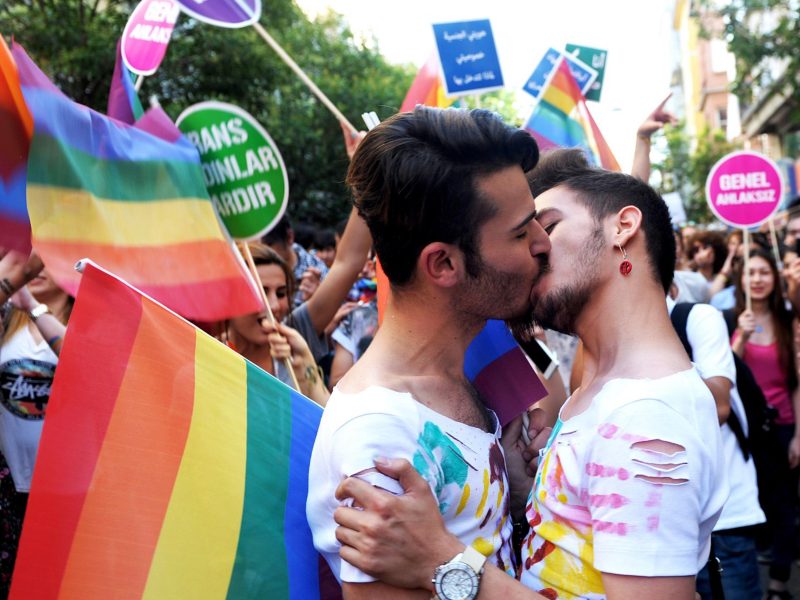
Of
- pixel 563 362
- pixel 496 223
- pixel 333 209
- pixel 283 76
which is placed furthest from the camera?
pixel 333 209

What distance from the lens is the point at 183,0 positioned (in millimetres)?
4199

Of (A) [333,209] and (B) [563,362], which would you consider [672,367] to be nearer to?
(B) [563,362]

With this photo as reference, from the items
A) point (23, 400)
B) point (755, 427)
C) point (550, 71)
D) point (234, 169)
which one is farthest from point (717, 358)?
point (550, 71)

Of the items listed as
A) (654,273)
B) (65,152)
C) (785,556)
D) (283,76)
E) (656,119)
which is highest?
(65,152)

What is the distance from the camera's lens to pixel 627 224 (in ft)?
6.66

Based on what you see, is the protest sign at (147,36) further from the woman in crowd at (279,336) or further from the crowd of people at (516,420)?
the crowd of people at (516,420)

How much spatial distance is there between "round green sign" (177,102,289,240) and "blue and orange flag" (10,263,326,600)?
1.29 meters

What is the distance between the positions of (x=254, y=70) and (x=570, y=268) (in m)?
19.0

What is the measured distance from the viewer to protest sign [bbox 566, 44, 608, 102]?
7.71m

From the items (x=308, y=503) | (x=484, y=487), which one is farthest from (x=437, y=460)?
(x=308, y=503)

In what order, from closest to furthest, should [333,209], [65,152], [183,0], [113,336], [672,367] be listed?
[672,367]
[113,336]
[65,152]
[183,0]
[333,209]

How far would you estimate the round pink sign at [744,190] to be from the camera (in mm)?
7438

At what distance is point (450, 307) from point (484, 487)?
41cm

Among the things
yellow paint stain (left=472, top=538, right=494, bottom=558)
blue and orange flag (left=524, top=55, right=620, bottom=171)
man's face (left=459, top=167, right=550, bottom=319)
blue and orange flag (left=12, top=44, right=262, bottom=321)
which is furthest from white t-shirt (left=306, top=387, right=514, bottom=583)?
blue and orange flag (left=524, top=55, right=620, bottom=171)
